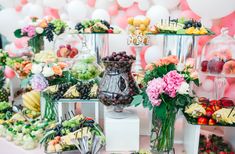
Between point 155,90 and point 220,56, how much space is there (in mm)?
576

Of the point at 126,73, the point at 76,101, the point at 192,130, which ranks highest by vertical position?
the point at 126,73

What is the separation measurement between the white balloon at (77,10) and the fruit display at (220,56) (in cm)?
99

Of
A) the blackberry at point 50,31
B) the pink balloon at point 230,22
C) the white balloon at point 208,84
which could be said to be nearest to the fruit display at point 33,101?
the blackberry at point 50,31

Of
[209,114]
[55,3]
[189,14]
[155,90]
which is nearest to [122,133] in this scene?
[155,90]

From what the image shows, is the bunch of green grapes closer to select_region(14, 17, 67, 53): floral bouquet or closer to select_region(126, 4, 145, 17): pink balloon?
select_region(14, 17, 67, 53): floral bouquet

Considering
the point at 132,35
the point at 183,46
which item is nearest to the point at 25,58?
the point at 132,35

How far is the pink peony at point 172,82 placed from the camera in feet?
3.51

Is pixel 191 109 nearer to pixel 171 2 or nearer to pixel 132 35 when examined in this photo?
pixel 132 35

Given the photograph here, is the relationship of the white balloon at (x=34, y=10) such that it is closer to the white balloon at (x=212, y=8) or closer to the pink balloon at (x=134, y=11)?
the pink balloon at (x=134, y=11)

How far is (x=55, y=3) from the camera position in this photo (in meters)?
2.20

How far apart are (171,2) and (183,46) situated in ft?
1.77

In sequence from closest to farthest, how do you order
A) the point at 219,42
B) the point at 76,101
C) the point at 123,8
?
the point at 76,101
the point at 219,42
the point at 123,8

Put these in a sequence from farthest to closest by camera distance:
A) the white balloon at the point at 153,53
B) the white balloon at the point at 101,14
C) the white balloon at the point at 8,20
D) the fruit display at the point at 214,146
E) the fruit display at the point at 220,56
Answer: the white balloon at the point at 8,20
the white balloon at the point at 101,14
the white balloon at the point at 153,53
the fruit display at the point at 220,56
the fruit display at the point at 214,146

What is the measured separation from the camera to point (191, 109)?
1.22 metres
